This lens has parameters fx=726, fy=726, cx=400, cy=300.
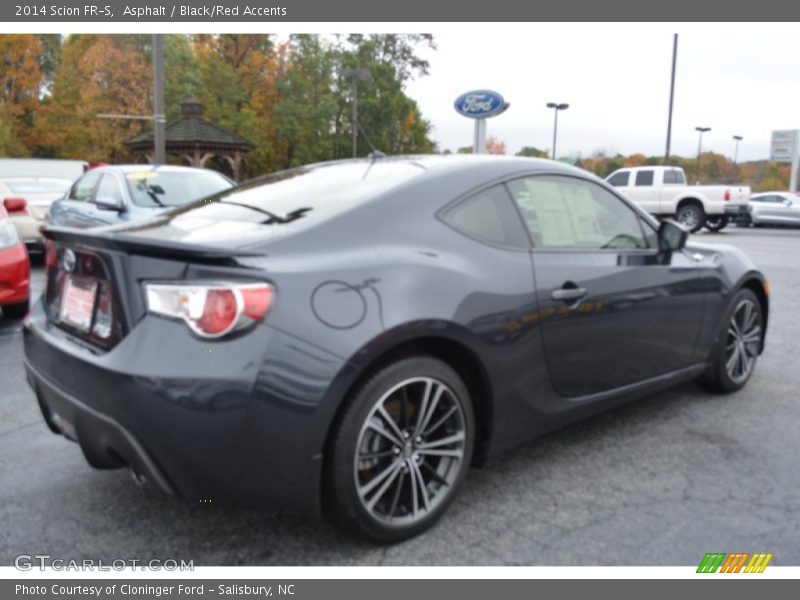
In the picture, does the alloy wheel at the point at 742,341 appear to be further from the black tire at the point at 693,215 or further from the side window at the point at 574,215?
the black tire at the point at 693,215

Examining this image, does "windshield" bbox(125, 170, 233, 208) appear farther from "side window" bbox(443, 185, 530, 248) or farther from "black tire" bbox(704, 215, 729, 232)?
"black tire" bbox(704, 215, 729, 232)

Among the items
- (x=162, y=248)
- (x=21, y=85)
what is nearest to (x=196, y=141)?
(x=21, y=85)

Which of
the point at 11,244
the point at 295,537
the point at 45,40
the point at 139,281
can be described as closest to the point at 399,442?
the point at 295,537

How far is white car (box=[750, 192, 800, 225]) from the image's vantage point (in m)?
25.2

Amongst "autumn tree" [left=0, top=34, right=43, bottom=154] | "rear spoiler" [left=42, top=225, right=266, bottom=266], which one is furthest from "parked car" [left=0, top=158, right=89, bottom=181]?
"autumn tree" [left=0, top=34, right=43, bottom=154]

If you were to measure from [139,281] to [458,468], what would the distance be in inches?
54.7

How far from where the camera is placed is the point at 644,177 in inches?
877

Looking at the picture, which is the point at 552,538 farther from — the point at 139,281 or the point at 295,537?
the point at 139,281

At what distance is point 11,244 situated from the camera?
248 inches

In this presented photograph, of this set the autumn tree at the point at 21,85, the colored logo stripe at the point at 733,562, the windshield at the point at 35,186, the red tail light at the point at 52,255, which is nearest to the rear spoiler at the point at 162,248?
the red tail light at the point at 52,255

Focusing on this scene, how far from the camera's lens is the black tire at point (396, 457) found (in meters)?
2.49

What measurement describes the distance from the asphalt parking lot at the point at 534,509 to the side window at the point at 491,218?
3.62 ft

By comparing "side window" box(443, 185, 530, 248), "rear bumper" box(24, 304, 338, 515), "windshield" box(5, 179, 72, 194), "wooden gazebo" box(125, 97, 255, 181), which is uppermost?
"wooden gazebo" box(125, 97, 255, 181)

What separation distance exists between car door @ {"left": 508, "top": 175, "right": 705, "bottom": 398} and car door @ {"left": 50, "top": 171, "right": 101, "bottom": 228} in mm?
7051
